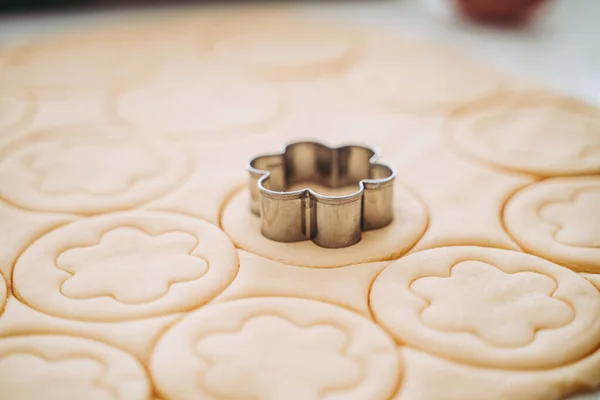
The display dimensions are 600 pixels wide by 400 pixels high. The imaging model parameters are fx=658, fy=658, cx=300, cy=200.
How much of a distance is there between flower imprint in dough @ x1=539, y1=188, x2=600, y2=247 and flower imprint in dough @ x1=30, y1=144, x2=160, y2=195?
49cm

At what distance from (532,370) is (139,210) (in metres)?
0.45

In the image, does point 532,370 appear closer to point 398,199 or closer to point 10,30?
point 398,199

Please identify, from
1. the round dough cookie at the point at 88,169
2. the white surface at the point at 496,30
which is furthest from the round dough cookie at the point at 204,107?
the white surface at the point at 496,30

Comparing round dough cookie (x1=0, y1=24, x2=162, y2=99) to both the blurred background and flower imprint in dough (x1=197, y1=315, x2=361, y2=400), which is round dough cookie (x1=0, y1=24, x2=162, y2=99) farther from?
flower imprint in dough (x1=197, y1=315, x2=361, y2=400)

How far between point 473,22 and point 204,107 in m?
0.67

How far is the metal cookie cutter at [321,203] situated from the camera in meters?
0.68

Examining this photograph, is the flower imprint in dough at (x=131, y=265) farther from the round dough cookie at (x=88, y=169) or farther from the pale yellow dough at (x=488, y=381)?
the pale yellow dough at (x=488, y=381)

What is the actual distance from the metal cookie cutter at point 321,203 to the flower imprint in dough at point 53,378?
234 millimetres

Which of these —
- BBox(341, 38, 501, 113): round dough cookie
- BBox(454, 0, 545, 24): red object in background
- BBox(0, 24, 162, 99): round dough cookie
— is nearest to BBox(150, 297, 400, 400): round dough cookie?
BBox(341, 38, 501, 113): round dough cookie

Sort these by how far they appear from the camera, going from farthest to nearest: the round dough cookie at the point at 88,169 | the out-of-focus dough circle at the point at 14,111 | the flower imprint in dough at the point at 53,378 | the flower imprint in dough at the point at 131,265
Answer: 1. the out-of-focus dough circle at the point at 14,111
2. the round dough cookie at the point at 88,169
3. the flower imprint in dough at the point at 131,265
4. the flower imprint in dough at the point at 53,378

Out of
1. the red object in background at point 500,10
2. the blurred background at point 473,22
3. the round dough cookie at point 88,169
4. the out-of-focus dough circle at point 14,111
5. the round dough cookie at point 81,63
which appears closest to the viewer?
the round dough cookie at point 88,169

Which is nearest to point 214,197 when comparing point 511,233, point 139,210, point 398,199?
point 139,210

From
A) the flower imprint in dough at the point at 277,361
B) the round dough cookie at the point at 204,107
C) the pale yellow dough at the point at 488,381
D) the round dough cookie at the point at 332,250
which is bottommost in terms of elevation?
the pale yellow dough at the point at 488,381

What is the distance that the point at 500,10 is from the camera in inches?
52.9
